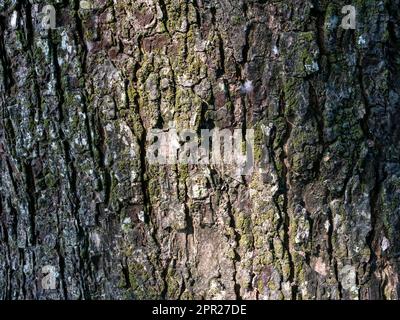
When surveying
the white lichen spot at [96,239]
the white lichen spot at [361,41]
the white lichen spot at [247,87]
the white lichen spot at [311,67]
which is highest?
the white lichen spot at [361,41]

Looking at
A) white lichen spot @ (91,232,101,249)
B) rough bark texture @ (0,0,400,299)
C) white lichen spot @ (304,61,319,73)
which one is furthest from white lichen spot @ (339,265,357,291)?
white lichen spot @ (91,232,101,249)

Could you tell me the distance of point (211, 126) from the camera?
1375 millimetres

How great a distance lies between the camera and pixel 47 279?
4.95 feet

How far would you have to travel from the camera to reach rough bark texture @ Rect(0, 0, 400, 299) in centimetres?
135

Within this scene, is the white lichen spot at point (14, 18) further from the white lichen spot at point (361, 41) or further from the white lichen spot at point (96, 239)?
the white lichen spot at point (361, 41)

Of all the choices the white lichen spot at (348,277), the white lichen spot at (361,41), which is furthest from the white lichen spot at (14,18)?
the white lichen spot at (348,277)

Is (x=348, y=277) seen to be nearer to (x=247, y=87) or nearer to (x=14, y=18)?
(x=247, y=87)

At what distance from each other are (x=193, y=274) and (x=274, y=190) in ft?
1.08

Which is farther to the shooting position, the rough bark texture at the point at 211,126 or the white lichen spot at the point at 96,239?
the white lichen spot at the point at 96,239

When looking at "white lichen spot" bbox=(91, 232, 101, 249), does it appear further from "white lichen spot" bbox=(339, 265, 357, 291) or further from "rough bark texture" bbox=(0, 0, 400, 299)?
"white lichen spot" bbox=(339, 265, 357, 291)

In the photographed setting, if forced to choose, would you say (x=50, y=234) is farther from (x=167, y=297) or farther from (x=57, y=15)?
(x=57, y=15)

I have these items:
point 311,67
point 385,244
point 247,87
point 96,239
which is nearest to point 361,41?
point 311,67

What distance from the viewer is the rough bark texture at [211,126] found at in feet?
4.42

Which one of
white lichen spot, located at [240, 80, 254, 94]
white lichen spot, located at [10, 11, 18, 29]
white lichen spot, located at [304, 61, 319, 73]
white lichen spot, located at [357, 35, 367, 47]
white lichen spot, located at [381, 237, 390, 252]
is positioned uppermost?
white lichen spot, located at [10, 11, 18, 29]
